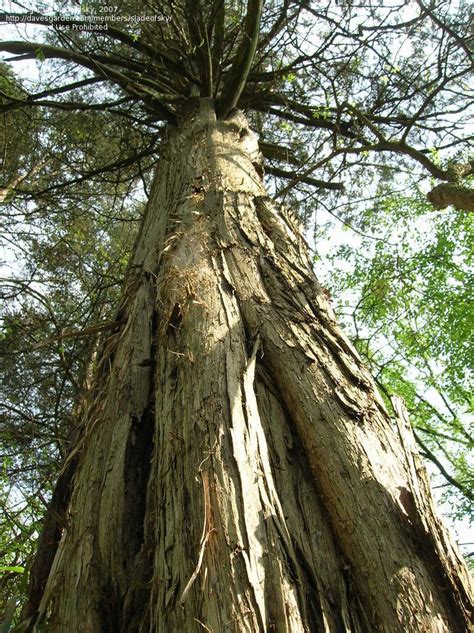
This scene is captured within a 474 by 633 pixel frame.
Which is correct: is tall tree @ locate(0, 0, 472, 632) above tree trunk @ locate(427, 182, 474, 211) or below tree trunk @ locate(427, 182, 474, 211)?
below

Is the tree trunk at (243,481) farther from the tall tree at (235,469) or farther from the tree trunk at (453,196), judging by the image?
the tree trunk at (453,196)

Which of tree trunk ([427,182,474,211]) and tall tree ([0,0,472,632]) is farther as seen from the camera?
tree trunk ([427,182,474,211])

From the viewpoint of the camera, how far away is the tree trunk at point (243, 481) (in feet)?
3.71

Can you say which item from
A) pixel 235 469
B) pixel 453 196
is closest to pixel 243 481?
pixel 235 469

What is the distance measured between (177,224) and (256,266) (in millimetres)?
608

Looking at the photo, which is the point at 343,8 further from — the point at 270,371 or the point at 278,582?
the point at 278,582

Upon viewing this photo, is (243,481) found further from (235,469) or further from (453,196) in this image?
(453,196)

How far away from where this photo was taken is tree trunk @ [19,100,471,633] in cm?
113

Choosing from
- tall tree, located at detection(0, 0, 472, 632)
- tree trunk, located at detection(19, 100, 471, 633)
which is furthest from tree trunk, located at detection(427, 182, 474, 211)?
tree trunk, located at detection(19, 100, 471, 633)

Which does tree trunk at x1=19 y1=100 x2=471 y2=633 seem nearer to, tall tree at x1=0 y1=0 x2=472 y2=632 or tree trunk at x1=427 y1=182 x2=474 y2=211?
tall tree at x1=0 y1=0 x2=472 y2=632

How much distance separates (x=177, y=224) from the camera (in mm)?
2533

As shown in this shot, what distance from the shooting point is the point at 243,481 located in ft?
4.20

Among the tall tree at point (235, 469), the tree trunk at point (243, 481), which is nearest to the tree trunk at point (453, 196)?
the tall tree at point (235, 469)

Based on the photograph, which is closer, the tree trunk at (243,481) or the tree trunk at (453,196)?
the tree trunk at (243,481)
